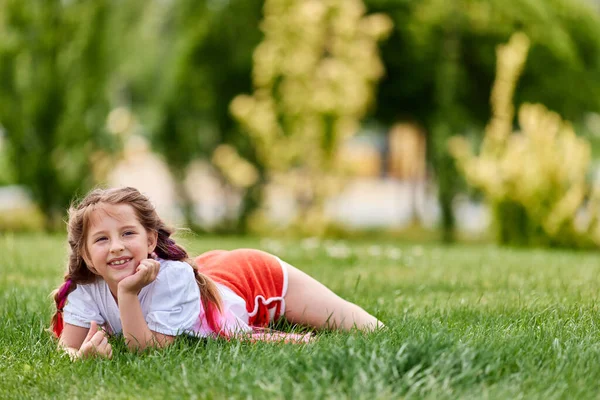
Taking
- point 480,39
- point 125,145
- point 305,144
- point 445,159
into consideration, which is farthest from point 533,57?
point 125,145

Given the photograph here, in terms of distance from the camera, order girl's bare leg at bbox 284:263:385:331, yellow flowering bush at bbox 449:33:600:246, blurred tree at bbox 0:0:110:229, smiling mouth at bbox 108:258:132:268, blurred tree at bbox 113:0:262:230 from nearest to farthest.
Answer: smiling mouth at bbox 108:258:132:268, girl's bare leg at bbox 284:263:385:331, yellow flowering bush at bbox 449:33:600:246, blurred tree at bbox 0:0:110:229, blurred tree at bbox 113:0:262:230

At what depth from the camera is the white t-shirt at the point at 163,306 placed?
2852 millimetres

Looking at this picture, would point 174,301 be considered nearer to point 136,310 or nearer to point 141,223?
point 136,310

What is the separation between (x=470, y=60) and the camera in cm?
1043

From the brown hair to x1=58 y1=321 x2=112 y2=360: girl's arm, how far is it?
15 cm

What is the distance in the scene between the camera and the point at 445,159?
31.5ft

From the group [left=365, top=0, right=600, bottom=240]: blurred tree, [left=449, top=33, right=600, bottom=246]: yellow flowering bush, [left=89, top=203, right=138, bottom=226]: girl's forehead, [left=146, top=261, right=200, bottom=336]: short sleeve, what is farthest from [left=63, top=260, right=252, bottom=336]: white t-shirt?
[left=365, top=0, right=600, bottom=240]: blurred tree

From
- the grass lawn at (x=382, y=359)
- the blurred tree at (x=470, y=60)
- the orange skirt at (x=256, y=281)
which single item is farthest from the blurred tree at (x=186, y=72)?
the orange skirt at (x=256, y=281)

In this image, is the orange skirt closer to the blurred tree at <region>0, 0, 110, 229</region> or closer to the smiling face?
the smiling face

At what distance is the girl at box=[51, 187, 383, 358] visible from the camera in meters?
2.79

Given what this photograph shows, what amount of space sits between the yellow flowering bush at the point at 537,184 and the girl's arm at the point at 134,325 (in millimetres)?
5554

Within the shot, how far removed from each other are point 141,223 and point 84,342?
46 centimetres

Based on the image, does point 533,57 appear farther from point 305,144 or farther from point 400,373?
point 400,373

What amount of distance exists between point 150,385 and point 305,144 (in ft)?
24.1
